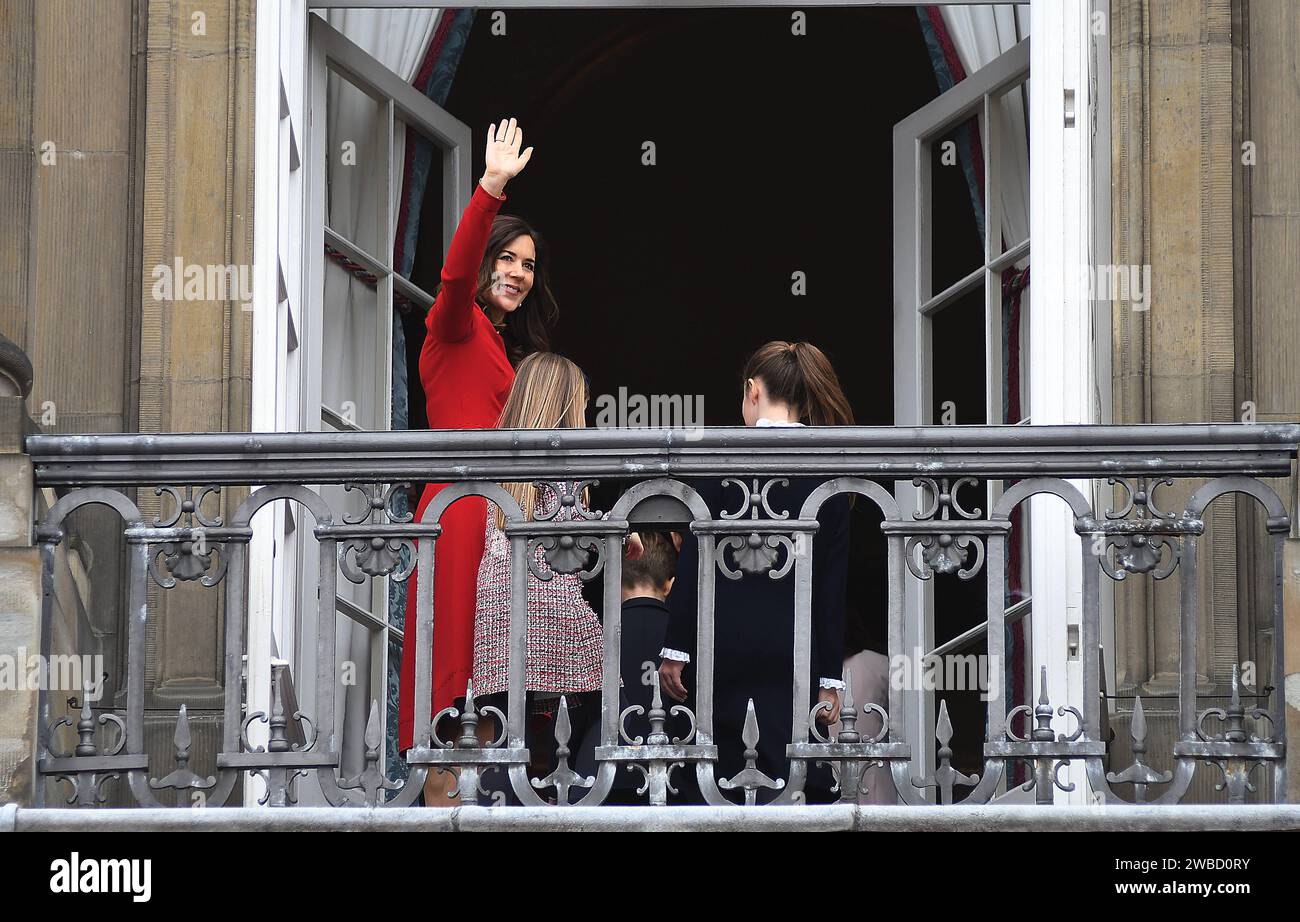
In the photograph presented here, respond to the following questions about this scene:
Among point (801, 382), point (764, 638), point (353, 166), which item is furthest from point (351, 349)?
point (764, 638)

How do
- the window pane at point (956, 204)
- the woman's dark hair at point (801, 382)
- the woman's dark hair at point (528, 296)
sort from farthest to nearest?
1. the window pane at point (956, 204)
2. the woman's dark hair at point (528, 296)
3. the woman's dark hair at point (801, 382)

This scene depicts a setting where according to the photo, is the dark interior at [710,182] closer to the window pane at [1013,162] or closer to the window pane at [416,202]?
the window pane at [416,202]

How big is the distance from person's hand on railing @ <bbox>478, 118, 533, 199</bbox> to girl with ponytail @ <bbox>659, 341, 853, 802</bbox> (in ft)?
3.70

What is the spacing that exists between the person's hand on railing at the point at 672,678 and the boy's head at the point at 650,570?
2.18 ft

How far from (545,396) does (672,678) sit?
93cm

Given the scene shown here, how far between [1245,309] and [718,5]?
192 centimetres

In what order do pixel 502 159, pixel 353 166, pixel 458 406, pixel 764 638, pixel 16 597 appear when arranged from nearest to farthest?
pixel 16 597 → pixel 764 638 → pixel 502 159 → pixel 458 406 → pixel 353 166

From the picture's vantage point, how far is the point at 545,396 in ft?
21.1

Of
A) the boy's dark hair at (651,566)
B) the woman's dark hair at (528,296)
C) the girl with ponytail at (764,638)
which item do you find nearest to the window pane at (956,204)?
the woman's dark hair at (528,296)

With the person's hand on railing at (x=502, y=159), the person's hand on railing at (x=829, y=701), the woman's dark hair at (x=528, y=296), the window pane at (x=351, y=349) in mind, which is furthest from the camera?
the window pane at (x=351, y=349)

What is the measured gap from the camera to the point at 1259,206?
6781mm

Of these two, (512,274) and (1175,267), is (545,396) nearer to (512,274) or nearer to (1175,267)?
(512,274)

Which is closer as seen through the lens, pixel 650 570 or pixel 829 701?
pixel 829 701

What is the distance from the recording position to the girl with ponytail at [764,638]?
19.2ft
